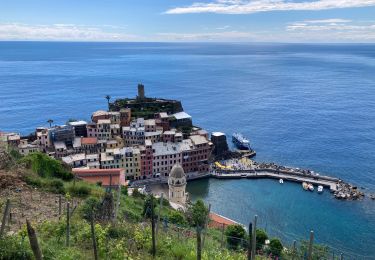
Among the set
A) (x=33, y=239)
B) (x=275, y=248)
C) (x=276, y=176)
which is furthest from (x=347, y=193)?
(x=33, y=239)

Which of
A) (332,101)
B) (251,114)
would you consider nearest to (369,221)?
(251,114)

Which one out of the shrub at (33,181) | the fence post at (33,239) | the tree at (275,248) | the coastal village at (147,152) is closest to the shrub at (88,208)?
the shrub at (33,181)

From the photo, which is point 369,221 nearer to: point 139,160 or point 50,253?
point 139,160

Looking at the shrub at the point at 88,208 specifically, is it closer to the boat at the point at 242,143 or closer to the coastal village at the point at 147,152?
the coastal village at the point at 147,152

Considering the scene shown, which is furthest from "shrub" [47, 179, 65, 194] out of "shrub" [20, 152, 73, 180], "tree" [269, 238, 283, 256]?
"tree" [269, 238, 283, 256]

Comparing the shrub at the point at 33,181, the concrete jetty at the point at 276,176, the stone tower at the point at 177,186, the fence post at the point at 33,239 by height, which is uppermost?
the fence post at the point at 33,239

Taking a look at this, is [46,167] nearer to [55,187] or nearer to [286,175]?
[55,187]
